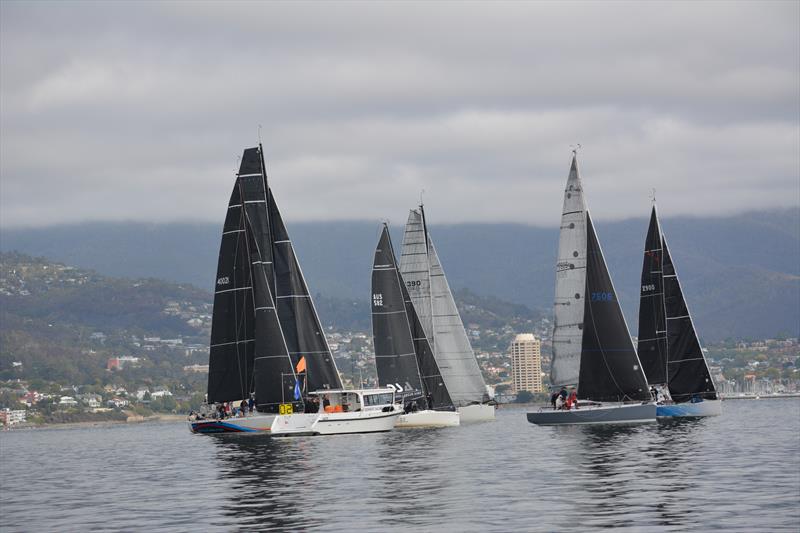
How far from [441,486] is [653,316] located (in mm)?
56038

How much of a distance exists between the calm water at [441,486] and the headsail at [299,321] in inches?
385

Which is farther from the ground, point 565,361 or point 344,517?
point 565,361

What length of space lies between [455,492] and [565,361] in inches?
1800

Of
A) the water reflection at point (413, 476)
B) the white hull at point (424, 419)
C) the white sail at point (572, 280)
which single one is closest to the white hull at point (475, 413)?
the white hull at point (424, 419)

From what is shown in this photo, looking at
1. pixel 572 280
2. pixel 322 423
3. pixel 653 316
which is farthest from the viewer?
pixel 653 316

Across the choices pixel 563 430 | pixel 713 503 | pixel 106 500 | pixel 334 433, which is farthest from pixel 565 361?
pixel 713 503

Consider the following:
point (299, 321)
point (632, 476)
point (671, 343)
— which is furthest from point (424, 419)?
point (632, 476)

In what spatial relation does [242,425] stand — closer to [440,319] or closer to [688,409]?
[440,319]

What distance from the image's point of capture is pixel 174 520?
46.1 metres

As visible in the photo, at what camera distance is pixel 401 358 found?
101125 millimetres

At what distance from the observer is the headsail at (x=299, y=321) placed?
97.4m

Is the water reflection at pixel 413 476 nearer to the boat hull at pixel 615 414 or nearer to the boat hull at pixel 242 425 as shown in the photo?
the boat hull at pixel 242 425

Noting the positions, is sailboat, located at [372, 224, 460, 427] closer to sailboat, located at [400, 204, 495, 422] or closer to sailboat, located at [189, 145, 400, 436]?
sailboat, located at [189, 145, 400, 436]

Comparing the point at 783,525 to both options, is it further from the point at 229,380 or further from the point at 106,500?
the point at 229,380
